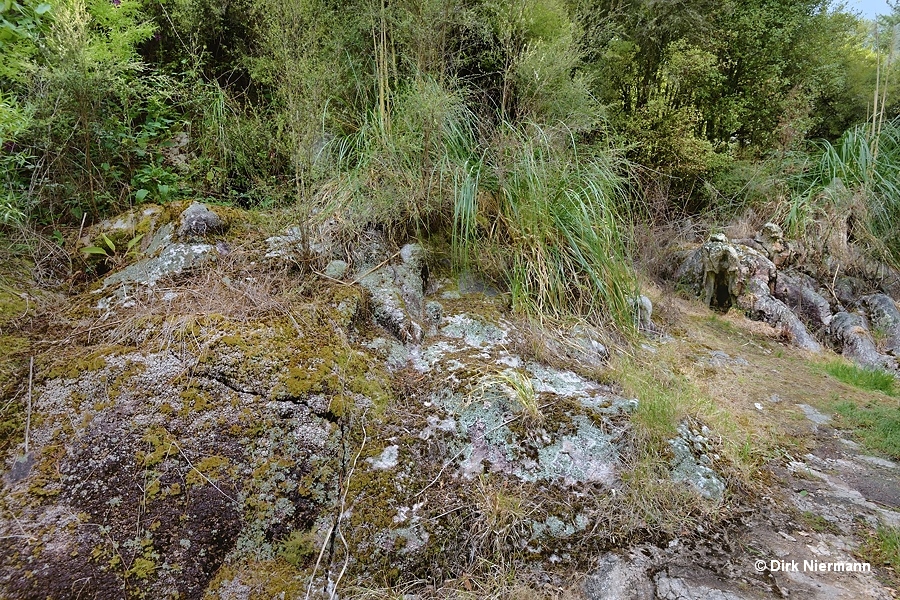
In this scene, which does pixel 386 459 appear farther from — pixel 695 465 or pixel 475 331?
pixel 695 465

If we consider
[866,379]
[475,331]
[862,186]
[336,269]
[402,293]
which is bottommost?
[866,379]

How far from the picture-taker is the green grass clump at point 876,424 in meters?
2.41

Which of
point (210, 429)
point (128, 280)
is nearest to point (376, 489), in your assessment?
point (210, 429)

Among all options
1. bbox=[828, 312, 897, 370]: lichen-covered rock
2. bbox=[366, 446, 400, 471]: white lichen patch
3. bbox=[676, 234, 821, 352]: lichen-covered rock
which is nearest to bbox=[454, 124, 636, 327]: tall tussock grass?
bbox=[366, 446, 400, 471]: white lichen patch

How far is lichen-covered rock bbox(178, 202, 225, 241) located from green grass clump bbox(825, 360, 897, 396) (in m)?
4.42

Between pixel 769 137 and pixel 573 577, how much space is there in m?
7.18

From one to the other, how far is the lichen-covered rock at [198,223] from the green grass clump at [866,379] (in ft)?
14.5

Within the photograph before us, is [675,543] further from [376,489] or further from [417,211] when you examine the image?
[417,211]

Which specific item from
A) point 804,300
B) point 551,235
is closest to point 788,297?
point 804,300

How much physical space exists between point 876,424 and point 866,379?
1013mm

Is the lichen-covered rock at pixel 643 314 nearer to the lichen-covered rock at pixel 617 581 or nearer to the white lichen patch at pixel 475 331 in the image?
the white lichen patch at pixel 475 331

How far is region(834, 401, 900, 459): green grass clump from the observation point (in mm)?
2412

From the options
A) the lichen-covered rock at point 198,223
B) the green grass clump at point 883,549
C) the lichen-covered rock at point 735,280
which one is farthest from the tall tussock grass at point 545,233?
the lichen-covered rock at point 735,280

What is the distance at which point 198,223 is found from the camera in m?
2.31
